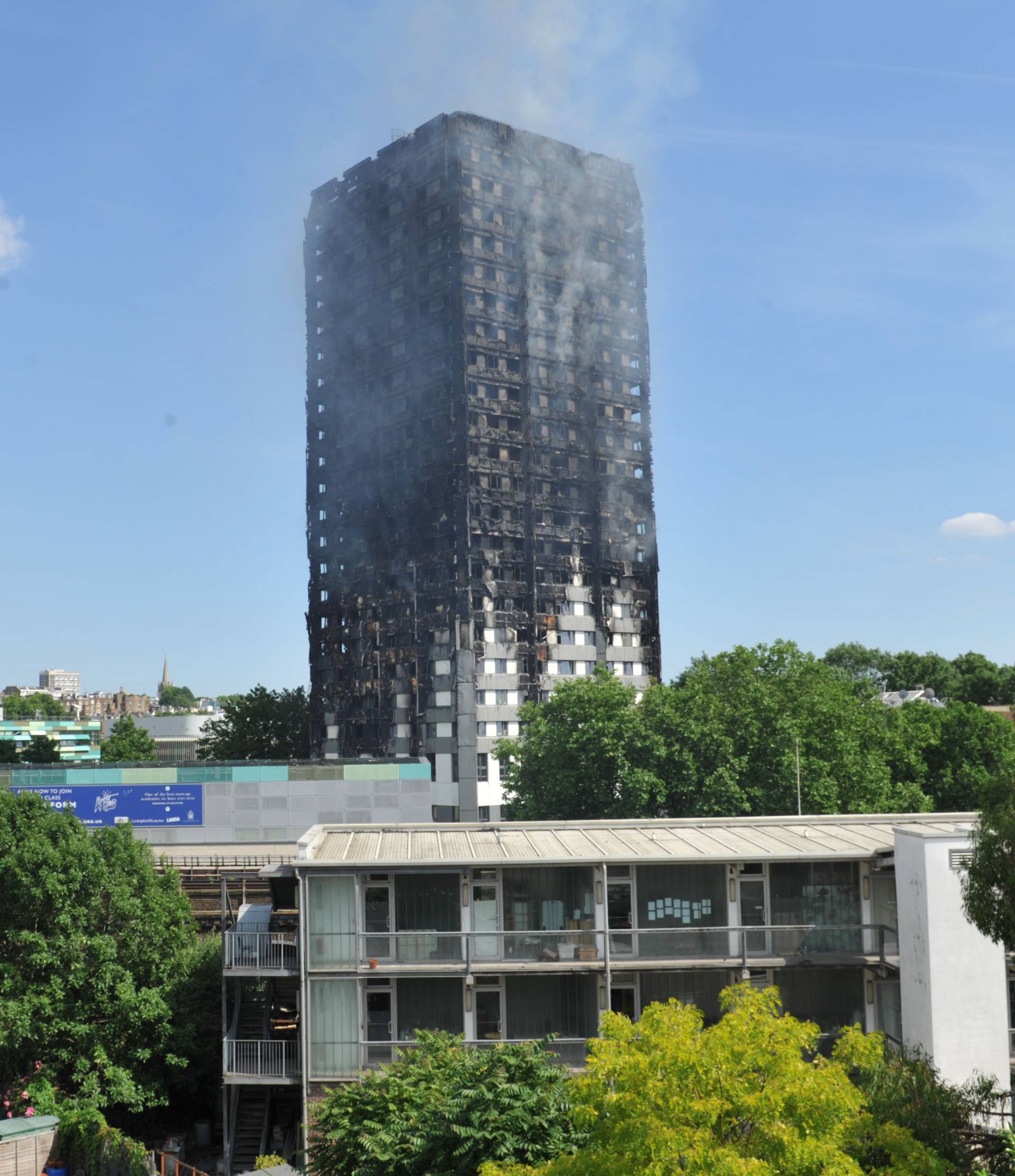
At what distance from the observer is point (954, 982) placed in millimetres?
28516

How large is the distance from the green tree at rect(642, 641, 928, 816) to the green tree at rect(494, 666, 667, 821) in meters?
1.21

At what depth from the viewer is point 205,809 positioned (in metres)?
68.4

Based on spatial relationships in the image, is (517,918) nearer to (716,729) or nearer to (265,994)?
(265,994)

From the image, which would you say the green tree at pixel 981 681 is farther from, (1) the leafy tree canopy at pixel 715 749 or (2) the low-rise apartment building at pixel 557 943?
(2) the low-rise apartment building at pixel 557 943

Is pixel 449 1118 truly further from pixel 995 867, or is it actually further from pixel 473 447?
pixel 473 447

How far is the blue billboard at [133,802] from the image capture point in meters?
66.8

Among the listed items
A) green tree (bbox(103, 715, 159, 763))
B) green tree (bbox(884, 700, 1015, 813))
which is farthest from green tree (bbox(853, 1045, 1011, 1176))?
green tree (bbox(103, 715, 159, 763))

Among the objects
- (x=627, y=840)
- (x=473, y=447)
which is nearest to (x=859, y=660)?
(x=473, y=447)

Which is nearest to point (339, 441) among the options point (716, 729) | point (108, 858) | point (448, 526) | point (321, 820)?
point (448, 526)

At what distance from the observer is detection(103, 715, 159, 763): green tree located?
129m

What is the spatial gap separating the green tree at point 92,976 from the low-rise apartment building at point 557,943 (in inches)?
140

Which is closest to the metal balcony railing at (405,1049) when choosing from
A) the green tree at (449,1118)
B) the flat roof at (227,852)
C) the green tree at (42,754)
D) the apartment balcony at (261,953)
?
the apartment balcony at (261,953)

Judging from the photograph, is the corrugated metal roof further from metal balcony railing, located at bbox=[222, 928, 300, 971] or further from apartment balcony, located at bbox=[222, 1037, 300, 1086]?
apartment balcony, located at bbox=[222, 1037, 300, 1086]

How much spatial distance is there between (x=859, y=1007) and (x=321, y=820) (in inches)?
1718
